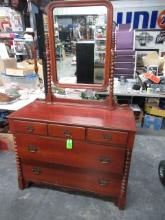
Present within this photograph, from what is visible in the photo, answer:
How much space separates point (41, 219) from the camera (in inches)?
57.3

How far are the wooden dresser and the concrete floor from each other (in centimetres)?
12

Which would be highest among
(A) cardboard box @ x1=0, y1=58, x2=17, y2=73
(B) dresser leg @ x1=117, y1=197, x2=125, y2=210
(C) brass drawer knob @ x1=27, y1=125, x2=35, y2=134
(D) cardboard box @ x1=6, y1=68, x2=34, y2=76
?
(A) cardboard box @ x1=0, y1=58, x2=17, y2=73

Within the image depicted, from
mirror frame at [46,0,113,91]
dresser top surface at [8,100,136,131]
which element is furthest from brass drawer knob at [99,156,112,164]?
mirror frame at [46,0,113,91]

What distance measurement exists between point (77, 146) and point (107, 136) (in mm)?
252

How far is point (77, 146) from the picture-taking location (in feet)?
4.53

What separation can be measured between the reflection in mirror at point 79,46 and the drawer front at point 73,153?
58 cm

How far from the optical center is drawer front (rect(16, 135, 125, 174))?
1353mm

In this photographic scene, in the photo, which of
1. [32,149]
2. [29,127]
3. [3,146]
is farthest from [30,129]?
[3,146]

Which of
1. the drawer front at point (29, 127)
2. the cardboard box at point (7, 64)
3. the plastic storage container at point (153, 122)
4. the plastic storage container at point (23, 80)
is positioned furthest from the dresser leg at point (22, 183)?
the plastic storage container at point (153, 122)

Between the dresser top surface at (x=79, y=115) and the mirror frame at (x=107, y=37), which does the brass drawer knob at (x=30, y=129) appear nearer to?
the dresser top surface at (x=79, y=115)

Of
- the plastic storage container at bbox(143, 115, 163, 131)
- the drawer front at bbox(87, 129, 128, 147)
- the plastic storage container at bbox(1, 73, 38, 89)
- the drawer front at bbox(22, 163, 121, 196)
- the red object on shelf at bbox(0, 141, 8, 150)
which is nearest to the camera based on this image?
the drawer front at bbox(87, 129, 128, 147)

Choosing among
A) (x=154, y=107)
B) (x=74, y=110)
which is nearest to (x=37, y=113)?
(x=74, y=110)

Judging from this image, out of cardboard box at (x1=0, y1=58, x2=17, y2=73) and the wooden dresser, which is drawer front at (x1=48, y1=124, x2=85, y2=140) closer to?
the wooden dresser

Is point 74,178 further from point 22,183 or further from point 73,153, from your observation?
point 22,183
